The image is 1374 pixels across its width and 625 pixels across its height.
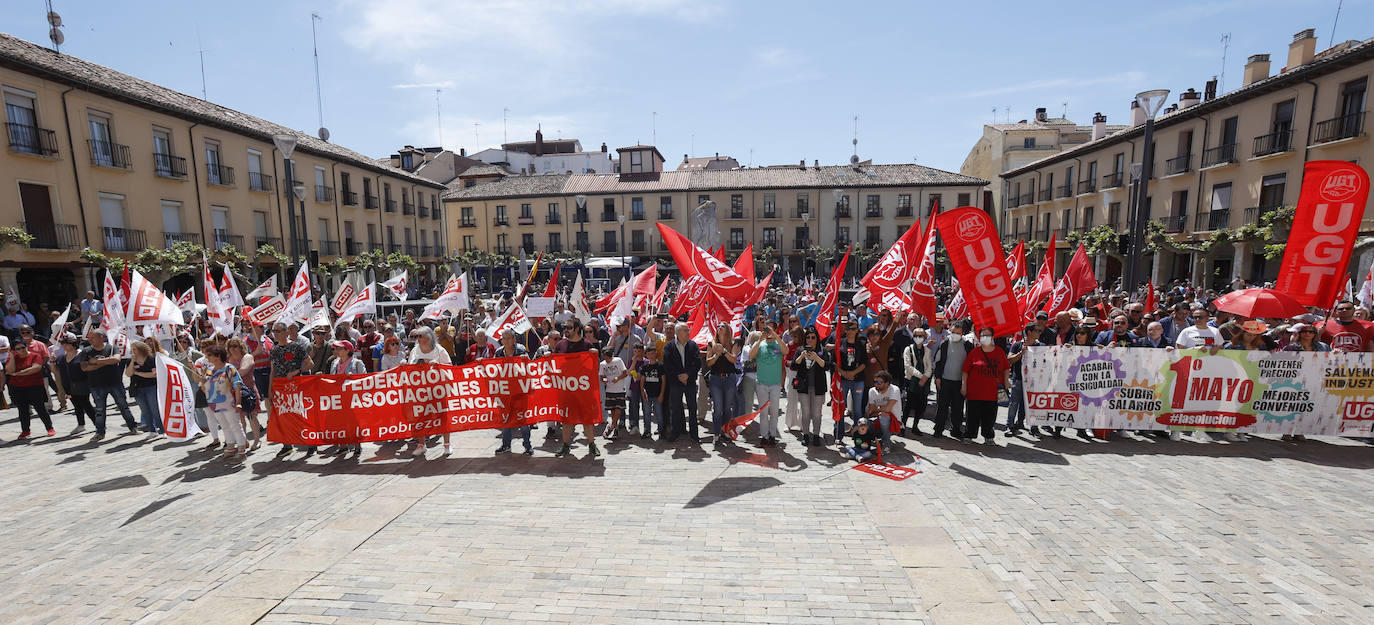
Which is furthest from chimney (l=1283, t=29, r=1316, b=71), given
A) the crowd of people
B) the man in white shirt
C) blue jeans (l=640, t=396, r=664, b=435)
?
blue jeans (l=640, t=396, r=664, b=435)

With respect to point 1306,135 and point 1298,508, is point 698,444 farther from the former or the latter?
point 1306,135

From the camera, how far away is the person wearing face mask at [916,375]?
7.82 meters

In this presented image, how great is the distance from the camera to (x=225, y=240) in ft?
81.0

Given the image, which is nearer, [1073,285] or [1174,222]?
[1073,285]

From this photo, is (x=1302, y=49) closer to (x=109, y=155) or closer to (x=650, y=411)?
(x=650, y=411)

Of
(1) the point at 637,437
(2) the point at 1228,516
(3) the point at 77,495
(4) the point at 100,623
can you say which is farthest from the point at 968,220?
(3) the point at 77,495

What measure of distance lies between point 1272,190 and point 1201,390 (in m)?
22.4

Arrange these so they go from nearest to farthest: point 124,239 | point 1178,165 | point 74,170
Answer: point 74,170 < point 124,239 < point 1178,165

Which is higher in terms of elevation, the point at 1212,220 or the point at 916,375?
the point at 1212,220

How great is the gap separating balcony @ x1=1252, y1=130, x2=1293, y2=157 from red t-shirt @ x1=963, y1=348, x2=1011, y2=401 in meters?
23.3

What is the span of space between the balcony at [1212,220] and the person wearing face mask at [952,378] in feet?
80.9

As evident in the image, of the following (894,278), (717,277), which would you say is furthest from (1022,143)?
(717,277)

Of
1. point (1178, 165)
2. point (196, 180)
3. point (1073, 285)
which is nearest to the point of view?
point (1073, 285)

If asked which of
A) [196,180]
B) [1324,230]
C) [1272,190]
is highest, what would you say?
[196,180]
